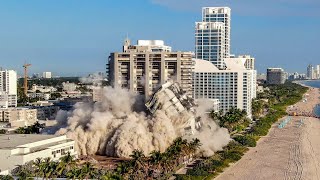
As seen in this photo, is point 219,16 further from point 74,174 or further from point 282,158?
point 74,174

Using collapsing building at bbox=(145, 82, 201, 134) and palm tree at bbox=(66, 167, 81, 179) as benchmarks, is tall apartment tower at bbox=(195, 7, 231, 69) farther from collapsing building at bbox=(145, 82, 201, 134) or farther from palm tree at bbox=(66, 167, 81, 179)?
palm tree at bbox=(66, 167, 81, 179)

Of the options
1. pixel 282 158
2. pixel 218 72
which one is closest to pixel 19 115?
pixel 218 72

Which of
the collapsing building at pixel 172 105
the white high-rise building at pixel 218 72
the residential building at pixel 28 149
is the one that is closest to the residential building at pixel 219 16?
the white high-rise building at pixel 218 72

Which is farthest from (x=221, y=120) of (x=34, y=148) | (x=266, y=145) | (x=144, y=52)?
(x=34, y=148)

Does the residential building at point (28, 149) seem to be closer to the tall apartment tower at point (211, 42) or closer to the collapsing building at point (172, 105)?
the collapsing building at point (172, 105)

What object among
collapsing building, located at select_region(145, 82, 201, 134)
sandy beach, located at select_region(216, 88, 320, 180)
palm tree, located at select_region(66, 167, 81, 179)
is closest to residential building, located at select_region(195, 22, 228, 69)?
sandy beach, located at select_region(216, 88, 320, 180)
